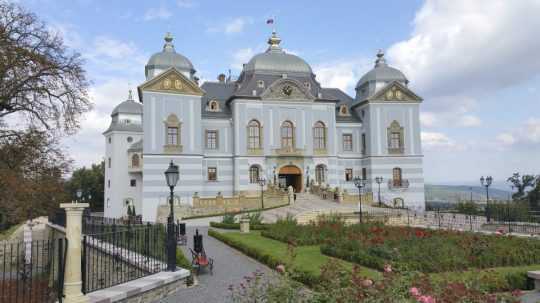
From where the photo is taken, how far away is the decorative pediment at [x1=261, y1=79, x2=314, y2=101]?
3672 centimetres

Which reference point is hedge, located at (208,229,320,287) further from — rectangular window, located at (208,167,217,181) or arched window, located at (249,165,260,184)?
arched window, located at (249,165,260,184)

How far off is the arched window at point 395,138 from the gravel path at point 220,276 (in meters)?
25.5

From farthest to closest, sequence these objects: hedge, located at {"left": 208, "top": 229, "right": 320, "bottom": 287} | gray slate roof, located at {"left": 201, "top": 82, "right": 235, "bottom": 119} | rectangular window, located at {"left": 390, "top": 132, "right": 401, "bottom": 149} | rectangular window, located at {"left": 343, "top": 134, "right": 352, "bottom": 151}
Answer: rectangular window, located at {"left": 343, "top": 134, "right": 352, "bottom": 151}, rectangular window, located at {"left": 390, "top": 132, "right": 401, "bottom": 149}, gray slate roof, located at {"left": 201, "top": 82, "right": 235, "bottom": 119}, hedge, located at {"left": 208, "top": 229, "right": 320, "bottom": 287}

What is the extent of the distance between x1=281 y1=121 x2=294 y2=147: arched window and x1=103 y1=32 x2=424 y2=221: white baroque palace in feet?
0.27

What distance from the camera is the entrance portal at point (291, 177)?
121 ft

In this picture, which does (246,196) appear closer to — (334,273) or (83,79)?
(83,79)

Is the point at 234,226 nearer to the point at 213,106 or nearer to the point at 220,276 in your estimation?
the point at 220,276

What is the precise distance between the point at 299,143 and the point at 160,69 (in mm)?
12670

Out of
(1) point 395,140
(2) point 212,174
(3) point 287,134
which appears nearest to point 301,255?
(2) point 212,174

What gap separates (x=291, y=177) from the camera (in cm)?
3850

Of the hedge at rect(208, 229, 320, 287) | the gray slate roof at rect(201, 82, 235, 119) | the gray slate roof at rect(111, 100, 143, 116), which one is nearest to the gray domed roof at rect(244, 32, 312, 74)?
the gray slate roof at rect(201, 82, 235, 119)

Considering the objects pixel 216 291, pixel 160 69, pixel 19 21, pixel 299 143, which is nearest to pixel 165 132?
pixel 160 69

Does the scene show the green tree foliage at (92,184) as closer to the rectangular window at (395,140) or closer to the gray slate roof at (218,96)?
the gray slate roof at (218,96)

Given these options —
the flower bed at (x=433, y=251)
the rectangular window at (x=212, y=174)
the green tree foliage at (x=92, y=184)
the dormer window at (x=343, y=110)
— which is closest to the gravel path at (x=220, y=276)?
the flower bed at (x=433, y=251)
